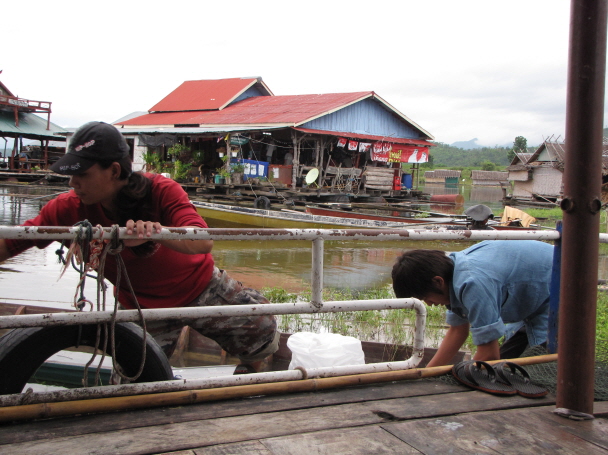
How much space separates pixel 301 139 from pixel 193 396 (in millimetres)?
17175

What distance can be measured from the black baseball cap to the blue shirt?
167cm

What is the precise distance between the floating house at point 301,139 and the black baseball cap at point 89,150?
609 inches

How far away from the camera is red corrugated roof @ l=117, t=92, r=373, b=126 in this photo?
60.5ft

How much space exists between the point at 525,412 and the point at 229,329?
142 centimetres

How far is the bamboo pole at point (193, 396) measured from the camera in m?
1.82

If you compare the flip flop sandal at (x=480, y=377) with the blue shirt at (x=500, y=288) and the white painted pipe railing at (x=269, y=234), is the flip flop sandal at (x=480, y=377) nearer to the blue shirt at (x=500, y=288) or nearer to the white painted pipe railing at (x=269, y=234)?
the blue shirt at (x=500, y=288)

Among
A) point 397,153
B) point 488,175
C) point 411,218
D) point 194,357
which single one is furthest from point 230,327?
point 488,175

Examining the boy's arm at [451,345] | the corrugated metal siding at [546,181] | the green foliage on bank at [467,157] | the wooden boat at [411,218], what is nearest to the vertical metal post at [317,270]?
the boy's arm at [451,345]

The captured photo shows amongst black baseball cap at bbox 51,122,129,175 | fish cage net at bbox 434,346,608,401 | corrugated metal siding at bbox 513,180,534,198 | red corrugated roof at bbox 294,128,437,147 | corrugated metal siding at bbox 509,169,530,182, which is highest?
red corrugated roof at bbox 294,128,437,147

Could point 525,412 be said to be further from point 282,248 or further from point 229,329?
point 282,248

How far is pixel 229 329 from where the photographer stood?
2703mm

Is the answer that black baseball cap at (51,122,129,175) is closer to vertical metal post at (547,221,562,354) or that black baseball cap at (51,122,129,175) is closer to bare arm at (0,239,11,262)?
bare arm at (0,239,11,262)

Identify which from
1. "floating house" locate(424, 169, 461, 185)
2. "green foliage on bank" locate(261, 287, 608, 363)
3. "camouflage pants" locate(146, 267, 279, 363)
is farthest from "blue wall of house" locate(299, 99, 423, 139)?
"floating house" locate(424, 169, 461, 185)

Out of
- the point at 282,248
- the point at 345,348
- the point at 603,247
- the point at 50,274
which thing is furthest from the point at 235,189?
the point at 345,348
